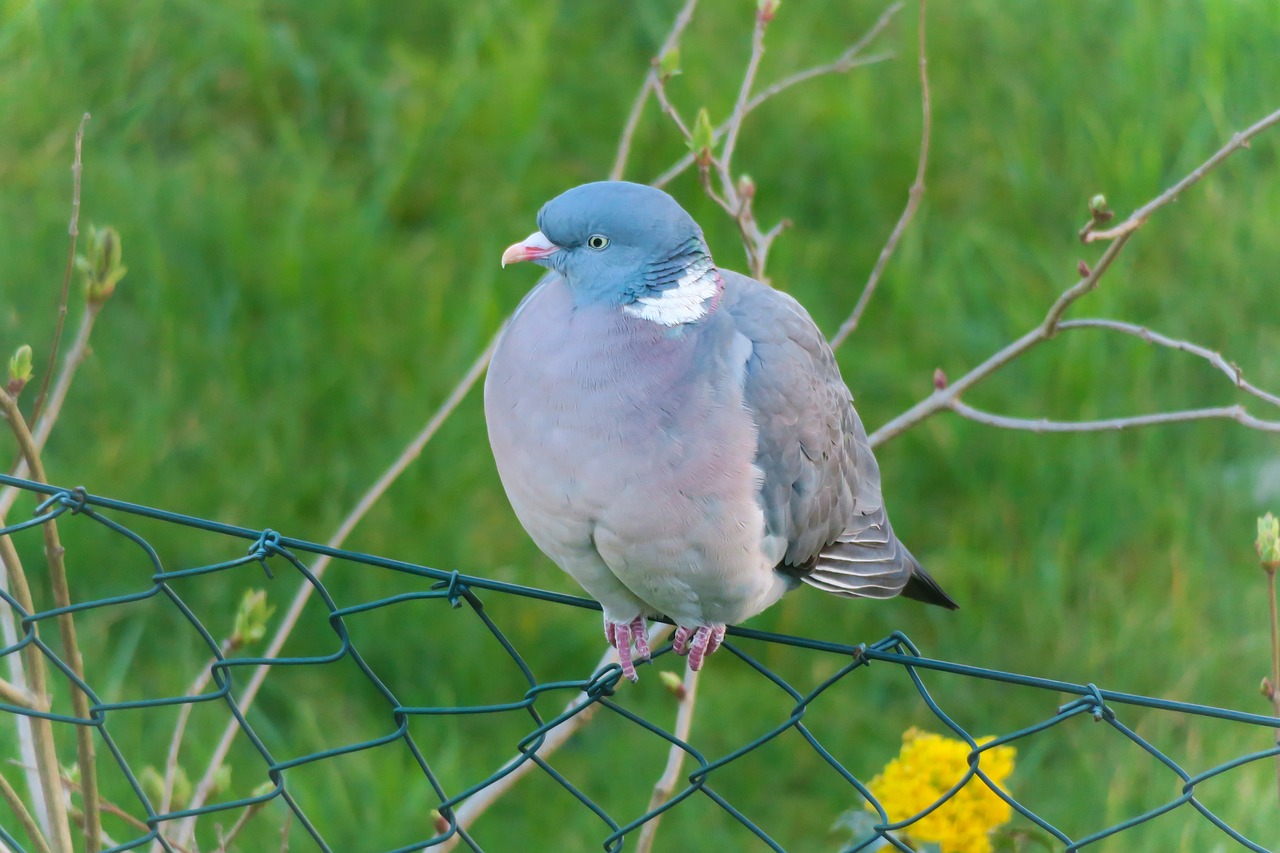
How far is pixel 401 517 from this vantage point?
13.0ft

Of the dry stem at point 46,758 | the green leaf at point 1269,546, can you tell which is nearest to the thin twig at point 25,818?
the dry stem at point 46,758

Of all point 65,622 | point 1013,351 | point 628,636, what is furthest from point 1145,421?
point 65,622

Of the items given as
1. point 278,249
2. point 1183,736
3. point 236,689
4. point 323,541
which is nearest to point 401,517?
point 323,541

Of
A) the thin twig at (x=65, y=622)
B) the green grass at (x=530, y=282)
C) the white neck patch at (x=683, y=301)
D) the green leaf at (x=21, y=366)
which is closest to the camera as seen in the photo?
the thin twig at (x=65, y=622)

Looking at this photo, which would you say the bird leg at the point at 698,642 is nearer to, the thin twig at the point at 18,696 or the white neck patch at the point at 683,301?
the white neck patch at the point at 683,301

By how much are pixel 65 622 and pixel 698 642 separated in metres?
0.93

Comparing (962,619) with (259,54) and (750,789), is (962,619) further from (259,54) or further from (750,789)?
(259,54)

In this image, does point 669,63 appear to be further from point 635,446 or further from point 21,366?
point 21,366

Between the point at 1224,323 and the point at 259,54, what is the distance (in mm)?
3274

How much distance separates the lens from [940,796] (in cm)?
222

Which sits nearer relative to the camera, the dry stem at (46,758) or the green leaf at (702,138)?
the dry stem at (46,758)

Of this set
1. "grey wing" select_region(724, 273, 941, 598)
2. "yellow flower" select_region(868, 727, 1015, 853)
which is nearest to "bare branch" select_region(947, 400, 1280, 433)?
"grey wing" select_region(724, 273, 941, 598)

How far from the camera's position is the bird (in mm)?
1969

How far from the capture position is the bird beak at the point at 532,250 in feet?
7.03
